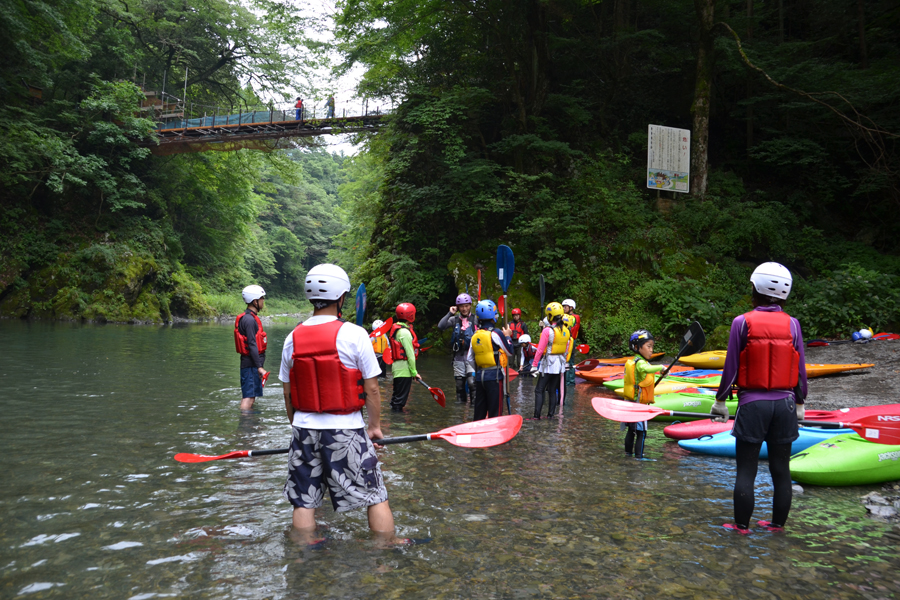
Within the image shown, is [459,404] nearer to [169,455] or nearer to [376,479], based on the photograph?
[169,455]

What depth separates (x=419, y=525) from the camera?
399 cm

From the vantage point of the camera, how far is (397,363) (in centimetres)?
831

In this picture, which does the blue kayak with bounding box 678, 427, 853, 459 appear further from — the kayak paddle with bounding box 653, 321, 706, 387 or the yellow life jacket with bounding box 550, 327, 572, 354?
the yellow life jacket with bounding box 550, 327, 572, 354

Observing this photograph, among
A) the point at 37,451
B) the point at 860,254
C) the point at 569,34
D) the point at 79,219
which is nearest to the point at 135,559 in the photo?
the point at 37,451

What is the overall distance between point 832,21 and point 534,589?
23.2m

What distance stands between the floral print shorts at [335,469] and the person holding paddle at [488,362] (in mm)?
3527

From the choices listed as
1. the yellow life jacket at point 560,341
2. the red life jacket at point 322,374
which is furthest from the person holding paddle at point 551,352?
the red life jacket at point 322,374

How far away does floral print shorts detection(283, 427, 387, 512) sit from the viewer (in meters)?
3.36

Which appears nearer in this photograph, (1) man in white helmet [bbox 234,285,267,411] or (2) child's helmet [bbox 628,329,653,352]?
(2) child's helmet [bbox 628,329,653,352]

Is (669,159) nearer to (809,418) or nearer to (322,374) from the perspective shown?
(809,418)

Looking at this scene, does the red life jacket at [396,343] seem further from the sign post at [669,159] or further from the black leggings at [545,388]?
the sign post at [669,159]

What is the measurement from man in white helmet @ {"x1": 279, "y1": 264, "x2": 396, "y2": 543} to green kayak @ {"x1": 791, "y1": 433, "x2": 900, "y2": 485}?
4.19 meters

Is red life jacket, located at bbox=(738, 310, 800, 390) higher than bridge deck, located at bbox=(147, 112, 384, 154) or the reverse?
the reverse

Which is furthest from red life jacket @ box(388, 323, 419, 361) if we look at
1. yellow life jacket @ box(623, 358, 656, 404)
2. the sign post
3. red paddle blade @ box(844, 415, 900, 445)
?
the sign post
